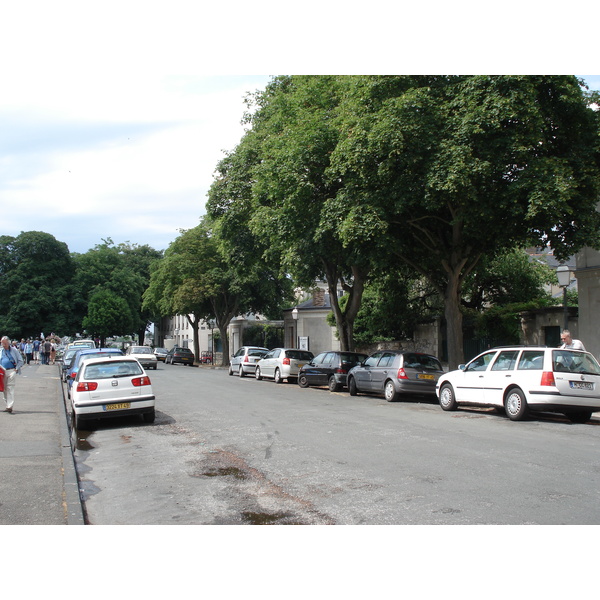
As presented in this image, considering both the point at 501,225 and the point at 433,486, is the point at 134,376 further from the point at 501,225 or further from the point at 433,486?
the point at 501,225

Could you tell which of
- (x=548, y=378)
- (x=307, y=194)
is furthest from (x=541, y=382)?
(x=307, y=194)

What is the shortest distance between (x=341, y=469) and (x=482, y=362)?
761cm

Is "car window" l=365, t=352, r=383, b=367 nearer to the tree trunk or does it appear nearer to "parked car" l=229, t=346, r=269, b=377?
the tree trunk

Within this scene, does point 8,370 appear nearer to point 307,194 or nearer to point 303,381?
point 307,194

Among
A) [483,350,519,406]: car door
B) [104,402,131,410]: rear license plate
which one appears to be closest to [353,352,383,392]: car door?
[483,350,519,406]: car door

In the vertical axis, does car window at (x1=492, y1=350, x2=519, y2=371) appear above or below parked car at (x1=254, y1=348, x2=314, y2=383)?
above

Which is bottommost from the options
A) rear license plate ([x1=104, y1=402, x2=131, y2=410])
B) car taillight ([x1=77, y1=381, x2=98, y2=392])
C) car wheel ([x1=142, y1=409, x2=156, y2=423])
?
car wheel ([x1=142, y1=409, x2=156, y2=423])

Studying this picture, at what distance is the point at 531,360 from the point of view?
13.6m

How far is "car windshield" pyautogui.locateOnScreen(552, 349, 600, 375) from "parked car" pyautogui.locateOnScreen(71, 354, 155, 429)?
865 cm

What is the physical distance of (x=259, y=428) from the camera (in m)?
12.8

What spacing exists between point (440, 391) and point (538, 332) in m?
9.51

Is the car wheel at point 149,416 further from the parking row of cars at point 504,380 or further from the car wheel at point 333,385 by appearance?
the car wheel at point 333,385

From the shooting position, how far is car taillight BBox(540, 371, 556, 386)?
513 inches
